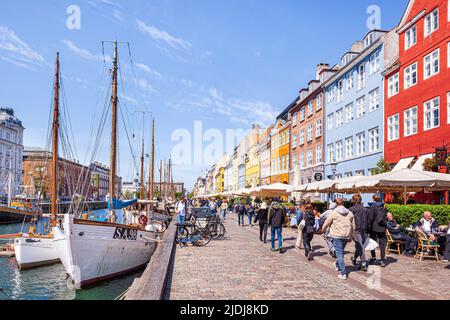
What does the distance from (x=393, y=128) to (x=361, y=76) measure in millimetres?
7185

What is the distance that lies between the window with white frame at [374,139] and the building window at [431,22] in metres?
8.15

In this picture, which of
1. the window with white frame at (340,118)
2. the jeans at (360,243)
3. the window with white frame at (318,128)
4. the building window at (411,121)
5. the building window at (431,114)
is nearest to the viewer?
the jeans at (360,243)

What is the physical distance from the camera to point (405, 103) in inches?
1076

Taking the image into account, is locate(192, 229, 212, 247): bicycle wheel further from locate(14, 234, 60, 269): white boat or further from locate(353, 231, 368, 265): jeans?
locate(14, 234, 60, 269): white boat

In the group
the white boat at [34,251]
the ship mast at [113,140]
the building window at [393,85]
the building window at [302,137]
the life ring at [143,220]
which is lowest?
the white boat at [34,251]

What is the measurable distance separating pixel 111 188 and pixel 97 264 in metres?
4.43

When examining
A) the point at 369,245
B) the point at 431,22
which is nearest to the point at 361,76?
the point at 431,22

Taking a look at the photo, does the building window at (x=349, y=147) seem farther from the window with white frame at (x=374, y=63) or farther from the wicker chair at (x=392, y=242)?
the wicker chair at (x=392, y=242)

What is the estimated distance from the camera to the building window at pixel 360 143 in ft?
110

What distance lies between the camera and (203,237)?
1859 cm

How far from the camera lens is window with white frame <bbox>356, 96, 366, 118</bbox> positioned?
3384 centimetres

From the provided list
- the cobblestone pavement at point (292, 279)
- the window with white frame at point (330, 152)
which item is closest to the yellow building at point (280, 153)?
the window with white frame at point (330, 152)
